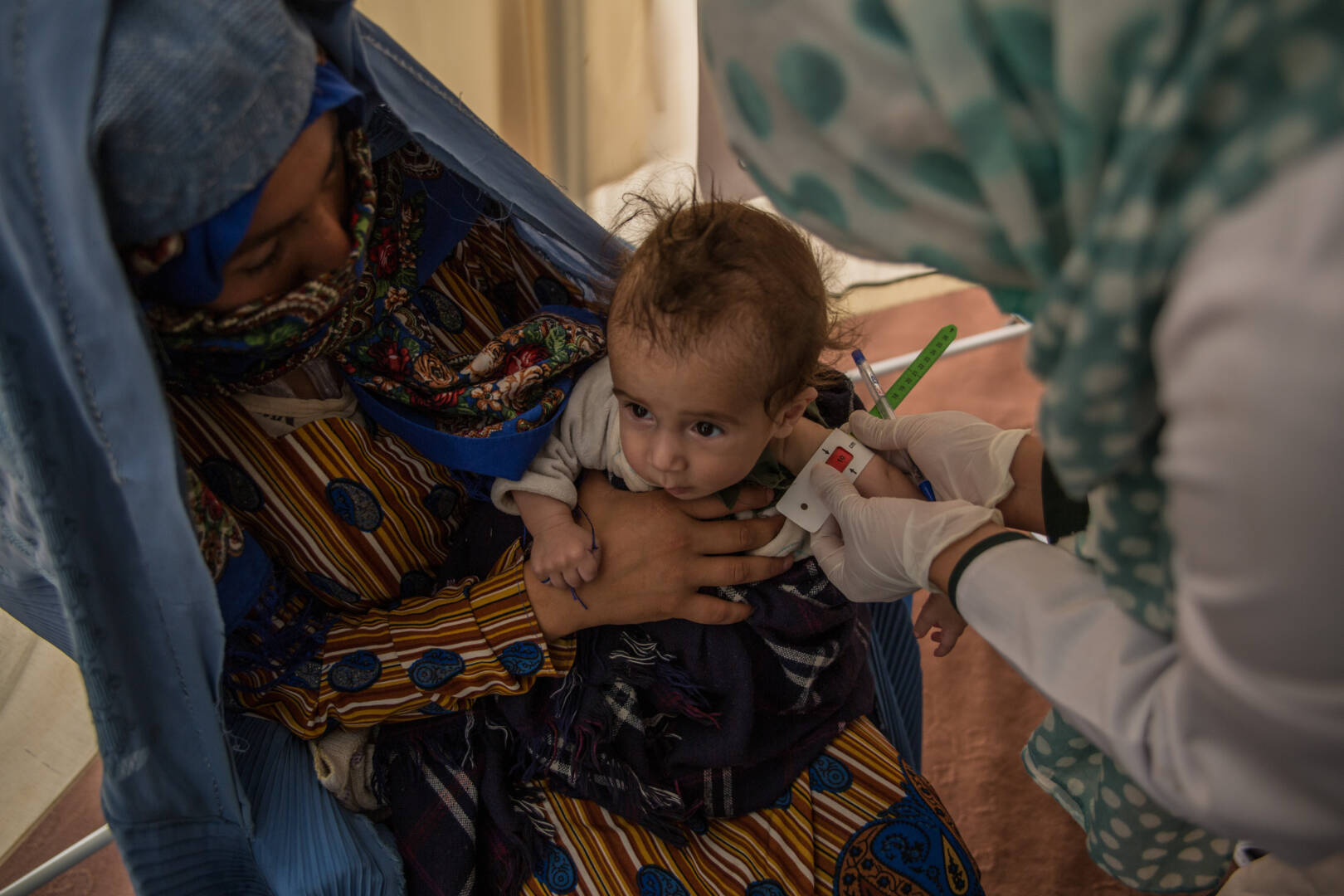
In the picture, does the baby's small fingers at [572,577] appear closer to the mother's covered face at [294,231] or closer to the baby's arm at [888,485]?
the baby's arm at [888,485]

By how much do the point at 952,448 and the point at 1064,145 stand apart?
0.67 metres

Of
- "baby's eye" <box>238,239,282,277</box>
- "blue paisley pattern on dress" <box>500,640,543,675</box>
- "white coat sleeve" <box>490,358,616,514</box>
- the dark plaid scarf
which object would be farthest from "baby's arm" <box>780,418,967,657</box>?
"baby's eye" <box>238,239,282,277</box>

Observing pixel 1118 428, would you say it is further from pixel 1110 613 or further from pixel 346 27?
pixel 346 27

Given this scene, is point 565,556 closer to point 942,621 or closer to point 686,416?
point 686,416

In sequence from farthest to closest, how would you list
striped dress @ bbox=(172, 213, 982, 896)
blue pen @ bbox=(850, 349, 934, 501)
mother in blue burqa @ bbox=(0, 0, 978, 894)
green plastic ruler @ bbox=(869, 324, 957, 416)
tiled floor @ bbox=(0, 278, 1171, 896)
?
tiled floor @ bbox=(0, 278, 1171, 896), green plastic ruler @ bbox=(869, 324, 957, 416), blue pen @ bbox=(850, 349, 934, 501), striped dress @ bbox=(172, 213, 982, 896), mother in blue burqa @ bbox=(0, 0, 978, 894)

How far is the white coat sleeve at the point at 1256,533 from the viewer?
39 cm

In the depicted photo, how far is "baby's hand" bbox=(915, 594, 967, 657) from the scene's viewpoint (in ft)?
3.40

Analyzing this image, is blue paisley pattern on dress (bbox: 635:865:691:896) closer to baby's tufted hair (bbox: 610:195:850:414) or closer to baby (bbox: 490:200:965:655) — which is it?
baby (bbox: 490:200:965:655)

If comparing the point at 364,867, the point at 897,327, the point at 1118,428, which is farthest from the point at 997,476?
the point at 897,327

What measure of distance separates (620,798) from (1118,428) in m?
0.76

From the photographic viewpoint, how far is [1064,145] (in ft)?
1.50

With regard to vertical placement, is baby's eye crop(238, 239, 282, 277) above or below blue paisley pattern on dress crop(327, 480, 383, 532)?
above

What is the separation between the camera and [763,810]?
1074mm

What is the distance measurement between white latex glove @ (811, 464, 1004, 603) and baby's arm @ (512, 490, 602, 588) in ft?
0.93
